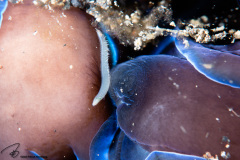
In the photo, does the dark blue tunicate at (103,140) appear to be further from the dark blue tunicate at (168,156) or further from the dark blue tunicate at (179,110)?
the dark blue tunicate at (168,156)

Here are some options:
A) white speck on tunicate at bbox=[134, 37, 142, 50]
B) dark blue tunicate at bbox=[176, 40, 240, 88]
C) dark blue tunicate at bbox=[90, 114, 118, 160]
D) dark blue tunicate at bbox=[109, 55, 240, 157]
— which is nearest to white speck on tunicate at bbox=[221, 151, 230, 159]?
dark blue tunicate at bbox=[109, 55, 240, 157]

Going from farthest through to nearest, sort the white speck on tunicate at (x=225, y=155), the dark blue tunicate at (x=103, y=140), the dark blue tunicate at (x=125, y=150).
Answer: the dark blue tunicate at (x=103, y=140), the dark blue tunicate at (x=125, y=150), the white speck on tunicate at (x=225, y=155)

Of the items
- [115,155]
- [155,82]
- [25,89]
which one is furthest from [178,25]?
[25,89]

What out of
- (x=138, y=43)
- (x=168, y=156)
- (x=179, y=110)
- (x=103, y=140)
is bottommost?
(x=103, y=140)

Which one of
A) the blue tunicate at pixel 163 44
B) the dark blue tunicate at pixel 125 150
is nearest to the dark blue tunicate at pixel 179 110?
the dark blue tunicate at pixel 125 150

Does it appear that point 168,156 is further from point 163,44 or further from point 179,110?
point 163,44

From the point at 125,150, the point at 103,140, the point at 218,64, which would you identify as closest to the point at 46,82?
the point at 103,140

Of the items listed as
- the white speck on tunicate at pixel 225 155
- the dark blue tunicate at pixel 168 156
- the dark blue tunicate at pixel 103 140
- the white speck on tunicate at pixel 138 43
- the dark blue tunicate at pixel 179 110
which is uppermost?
the white speck on tunicate at pixel 138 43

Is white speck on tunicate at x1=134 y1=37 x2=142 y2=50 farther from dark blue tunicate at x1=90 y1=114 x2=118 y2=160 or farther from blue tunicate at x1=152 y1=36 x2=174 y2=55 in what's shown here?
dark blue tunicate at x1=90 y1=114 x2=118 y2=160

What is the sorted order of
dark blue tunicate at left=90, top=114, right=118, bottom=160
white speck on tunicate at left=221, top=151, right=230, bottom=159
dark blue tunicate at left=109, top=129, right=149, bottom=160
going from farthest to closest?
1. dark blue tunicate at left=90, top=114, right=118, bottom=160
2. dark blue tunicate at left=109, top=129, right=149, bottom=160
3. white speck on tunicate at left=221, top=151, right=230, bottom=159

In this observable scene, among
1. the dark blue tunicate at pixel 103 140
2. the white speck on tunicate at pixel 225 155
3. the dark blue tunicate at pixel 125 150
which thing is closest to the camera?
the white speck on tunicate at pixel 225 155
